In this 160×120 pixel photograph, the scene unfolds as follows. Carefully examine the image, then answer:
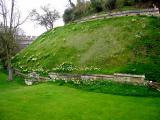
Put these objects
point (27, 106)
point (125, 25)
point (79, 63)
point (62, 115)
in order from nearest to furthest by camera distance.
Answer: point (62, 115), point (27, 106), point (79, 63), point (125, 25)

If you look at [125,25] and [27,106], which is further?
[125,25]

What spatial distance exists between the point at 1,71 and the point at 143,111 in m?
33.0

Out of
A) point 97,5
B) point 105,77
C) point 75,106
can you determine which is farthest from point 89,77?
point 97,5

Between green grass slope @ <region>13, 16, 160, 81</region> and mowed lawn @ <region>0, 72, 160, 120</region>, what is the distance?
569cm

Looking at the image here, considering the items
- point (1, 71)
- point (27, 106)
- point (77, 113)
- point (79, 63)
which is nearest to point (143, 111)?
point (77, 113)

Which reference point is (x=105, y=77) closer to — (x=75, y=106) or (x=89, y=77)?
(x=89, y=77)

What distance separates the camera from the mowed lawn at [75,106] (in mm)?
18031

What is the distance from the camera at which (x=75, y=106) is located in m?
20.4

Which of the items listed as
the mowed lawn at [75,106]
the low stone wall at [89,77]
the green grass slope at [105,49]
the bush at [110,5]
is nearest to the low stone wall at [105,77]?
the low stone wall at [89,77]

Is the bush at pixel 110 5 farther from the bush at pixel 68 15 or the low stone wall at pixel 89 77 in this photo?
the low stone wall at pixel 89 77

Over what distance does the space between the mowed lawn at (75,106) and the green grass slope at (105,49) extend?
224 inches

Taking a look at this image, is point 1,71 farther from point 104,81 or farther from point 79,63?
point 104,81

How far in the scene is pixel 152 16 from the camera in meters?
37.5

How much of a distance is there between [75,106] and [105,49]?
46.6 ft
